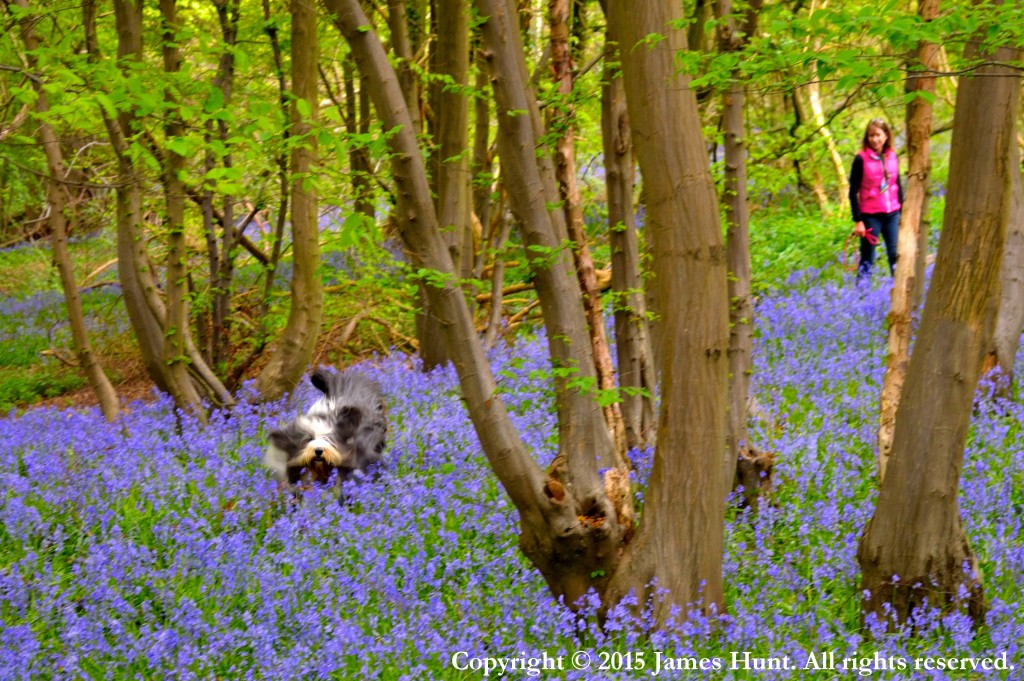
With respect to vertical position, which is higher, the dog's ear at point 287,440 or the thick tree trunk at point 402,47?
the thick tree trunk at point 402,47

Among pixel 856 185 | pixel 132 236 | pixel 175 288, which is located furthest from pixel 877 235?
pixel 132 236

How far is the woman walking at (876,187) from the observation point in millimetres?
12414

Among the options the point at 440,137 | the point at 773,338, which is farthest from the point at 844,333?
the point at 440,137

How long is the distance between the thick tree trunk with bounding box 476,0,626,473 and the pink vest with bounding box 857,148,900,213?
8584 millimetres

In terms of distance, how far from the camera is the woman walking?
40.7 ft

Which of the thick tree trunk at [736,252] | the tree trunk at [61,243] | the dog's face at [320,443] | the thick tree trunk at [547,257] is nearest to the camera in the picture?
the thick tree trunk at [547,257]

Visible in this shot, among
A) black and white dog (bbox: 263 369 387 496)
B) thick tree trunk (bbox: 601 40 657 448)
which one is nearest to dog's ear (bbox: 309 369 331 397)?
black and white dog (bbox: 263 369 387 496)

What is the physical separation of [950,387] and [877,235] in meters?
8.77

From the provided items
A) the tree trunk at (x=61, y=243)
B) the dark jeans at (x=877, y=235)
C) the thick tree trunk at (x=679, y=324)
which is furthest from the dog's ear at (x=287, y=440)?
the dark jeans at (x=877, y=235)

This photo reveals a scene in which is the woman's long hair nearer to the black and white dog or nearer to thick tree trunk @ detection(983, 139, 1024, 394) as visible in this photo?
thick tree trunk @ detection(983, 139, 1024, 394)

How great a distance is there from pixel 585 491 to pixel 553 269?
120cm

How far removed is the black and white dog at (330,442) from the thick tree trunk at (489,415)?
2.23m

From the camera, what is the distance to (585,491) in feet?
16.7

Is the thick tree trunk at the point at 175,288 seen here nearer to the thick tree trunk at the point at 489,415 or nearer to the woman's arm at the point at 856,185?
the thick tree trunk at the point at 489,415
